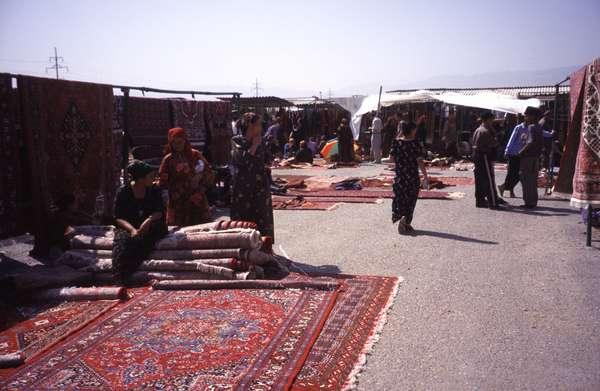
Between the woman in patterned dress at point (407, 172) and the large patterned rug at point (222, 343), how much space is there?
2.72 metres

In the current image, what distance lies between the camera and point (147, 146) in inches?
367

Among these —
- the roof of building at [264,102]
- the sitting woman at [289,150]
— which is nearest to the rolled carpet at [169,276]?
the sitting woman at [289,150]

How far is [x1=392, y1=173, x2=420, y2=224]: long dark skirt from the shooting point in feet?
24.4

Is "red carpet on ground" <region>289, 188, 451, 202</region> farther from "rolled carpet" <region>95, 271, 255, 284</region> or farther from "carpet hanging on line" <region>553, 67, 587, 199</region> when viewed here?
"rolled carpet" <region>95, 271, 255, 284</region>

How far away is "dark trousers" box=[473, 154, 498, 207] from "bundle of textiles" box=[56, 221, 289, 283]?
5.09 meters

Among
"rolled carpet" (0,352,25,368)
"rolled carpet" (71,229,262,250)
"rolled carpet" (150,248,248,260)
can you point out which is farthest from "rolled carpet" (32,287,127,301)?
"rolled carpet" (0,352,25,368)

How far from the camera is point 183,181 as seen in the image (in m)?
6.16

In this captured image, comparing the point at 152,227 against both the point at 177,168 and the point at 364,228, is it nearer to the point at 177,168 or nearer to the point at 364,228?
the point at 177,168

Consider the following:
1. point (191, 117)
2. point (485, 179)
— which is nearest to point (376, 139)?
point (191, 117)

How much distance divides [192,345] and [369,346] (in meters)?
1.21

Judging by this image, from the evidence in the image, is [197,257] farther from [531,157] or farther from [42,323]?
[531,157]

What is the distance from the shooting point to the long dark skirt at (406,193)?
7449 mm

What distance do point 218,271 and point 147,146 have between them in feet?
16.1

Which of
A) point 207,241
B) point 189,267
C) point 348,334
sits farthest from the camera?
point 207,241
